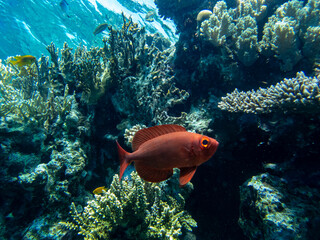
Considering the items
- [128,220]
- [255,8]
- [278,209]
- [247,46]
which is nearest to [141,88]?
[247,46]

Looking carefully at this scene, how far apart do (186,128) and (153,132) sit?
230 cm

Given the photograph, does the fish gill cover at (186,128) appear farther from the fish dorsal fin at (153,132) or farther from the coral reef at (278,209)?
the fish dorsal fin at (153,132)

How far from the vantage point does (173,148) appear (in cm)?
151

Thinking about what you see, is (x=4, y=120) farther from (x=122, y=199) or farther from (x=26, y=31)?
(x=26, y=31)

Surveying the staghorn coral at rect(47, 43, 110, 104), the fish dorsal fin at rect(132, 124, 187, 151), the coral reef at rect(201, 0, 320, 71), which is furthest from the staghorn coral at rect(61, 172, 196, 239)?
the coral reef at rect(201, 0, 320, 71)

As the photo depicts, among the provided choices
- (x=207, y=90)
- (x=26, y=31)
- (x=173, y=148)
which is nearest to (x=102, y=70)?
(x=207, y=90)

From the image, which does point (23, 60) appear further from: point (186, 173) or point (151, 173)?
point (186, 173)

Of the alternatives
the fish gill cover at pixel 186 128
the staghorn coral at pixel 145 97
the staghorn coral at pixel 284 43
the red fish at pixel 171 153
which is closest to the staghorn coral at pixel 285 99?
the fish gill cover at pixel 186 128

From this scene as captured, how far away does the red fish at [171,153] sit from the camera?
4.84ft

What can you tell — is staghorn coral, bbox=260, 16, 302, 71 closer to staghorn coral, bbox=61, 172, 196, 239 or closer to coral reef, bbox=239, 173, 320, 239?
coral reef, bbox=239, 173, 320, 239

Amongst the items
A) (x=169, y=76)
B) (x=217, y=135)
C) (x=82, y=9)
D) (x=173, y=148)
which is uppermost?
(x=82, y=9)

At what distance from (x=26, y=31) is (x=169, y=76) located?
2281 centimetres

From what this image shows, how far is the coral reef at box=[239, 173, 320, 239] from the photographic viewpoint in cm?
215

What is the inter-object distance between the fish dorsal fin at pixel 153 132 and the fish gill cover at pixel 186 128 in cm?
123
